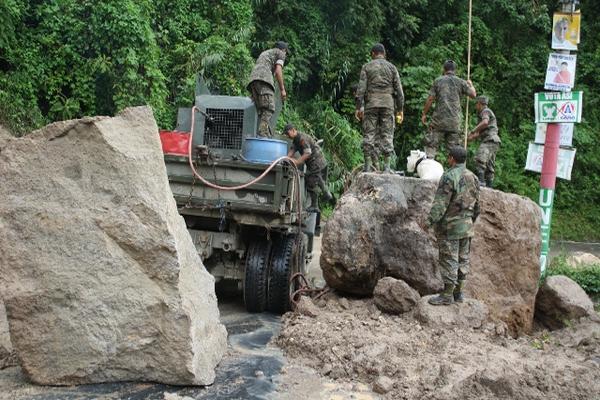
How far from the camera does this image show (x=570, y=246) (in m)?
16.3

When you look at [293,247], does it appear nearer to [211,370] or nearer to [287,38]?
[211,370]

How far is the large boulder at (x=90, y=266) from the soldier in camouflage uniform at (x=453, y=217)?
109 inches

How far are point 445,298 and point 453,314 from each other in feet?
0.68

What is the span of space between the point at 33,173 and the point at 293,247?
3444 mm

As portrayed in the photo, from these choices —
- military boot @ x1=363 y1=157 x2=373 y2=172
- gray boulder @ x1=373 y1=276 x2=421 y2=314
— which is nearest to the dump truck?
gray boulder @ x1=373 y1=276 x2=421 y2=314

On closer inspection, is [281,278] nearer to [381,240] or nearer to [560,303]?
[381,240]

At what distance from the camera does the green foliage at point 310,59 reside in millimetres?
12656

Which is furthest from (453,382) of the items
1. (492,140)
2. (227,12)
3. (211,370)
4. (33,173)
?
(227,12)

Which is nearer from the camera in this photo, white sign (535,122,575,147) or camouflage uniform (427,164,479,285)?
camouflage uniform (427,164,479,285)

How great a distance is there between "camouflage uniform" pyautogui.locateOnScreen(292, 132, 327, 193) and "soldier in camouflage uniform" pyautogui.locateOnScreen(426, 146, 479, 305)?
95.7 inches

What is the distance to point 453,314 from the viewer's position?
6.11 meters

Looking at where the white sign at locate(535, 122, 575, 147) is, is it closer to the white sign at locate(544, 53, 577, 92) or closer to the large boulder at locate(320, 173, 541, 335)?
the white sign at locate(544, 53, 577, 92)

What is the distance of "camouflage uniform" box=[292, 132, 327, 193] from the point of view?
832cm

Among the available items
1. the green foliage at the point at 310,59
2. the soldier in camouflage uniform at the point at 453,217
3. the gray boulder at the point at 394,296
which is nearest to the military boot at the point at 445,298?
the soldier in camouflage uniform at the point at 453,217
